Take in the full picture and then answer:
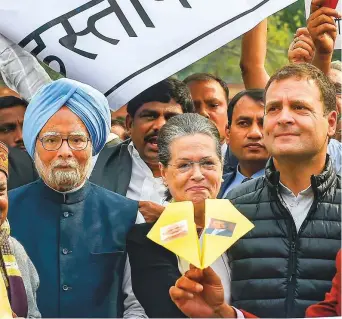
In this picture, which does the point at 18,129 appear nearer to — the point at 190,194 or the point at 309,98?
the point at 190,194

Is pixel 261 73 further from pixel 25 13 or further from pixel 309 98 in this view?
pixel 25 13

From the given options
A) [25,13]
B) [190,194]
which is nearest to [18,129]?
[25,13]

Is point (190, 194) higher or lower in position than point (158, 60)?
lower

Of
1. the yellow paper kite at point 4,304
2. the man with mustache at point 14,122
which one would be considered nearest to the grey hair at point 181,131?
the man with mustache at point 14,122

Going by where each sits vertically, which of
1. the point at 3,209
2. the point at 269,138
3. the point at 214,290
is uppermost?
the point at 269,138

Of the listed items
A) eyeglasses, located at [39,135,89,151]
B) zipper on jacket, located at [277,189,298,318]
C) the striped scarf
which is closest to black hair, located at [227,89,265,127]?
zipper on jacket, located at [277,189,298,318]

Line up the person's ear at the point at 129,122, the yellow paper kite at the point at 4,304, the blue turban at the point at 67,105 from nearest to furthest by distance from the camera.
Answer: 1. the yellow paper kite at the point at 4,304
2. the blue turban at the point at 67,105
3. the person's ear at the point at 129,122

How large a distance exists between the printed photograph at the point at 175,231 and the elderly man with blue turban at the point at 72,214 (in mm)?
209

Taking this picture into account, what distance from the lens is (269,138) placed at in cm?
570

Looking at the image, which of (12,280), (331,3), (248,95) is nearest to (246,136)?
(248,95)

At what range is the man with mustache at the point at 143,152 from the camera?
5664 mm

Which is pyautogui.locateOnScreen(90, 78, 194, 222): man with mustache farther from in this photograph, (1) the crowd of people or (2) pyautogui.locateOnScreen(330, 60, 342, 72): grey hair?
(2) pyautogui.locateOnScreen(330, 60, 342, 72): grey hair

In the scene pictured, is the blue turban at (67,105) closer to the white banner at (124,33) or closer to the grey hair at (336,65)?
the white banner at (124,33)

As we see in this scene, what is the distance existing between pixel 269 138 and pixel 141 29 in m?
0.89
